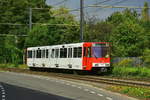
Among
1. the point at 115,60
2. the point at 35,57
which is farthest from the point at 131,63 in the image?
the point at 35,57

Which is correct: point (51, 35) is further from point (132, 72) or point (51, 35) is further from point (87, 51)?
point (132, 72)

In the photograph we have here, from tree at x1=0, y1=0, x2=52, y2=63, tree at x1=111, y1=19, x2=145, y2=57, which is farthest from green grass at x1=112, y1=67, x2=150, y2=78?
tree at x1=0, y1=0, x2=52, y2=63

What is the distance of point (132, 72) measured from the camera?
108ft

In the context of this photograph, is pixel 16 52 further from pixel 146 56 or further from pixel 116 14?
pixel 116 14

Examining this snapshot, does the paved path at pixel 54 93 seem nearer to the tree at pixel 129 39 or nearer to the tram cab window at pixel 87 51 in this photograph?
the tram cab window at pixel 87 51

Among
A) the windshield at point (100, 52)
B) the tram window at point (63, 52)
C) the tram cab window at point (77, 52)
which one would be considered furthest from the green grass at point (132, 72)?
the tram window at point (63, 52)

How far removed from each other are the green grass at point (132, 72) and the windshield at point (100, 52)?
1.61 m

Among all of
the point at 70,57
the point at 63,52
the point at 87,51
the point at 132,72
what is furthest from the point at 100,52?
the point at 63,52

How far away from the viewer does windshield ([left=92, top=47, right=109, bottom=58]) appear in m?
34.2

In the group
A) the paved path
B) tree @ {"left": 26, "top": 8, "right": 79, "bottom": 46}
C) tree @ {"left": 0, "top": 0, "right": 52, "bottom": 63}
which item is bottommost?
the paved path

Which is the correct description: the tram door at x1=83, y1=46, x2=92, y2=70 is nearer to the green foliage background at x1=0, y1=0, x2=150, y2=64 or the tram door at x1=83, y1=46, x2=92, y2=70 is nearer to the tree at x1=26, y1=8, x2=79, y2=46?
the green foliage background at x1=0, y1=0, x2=150, y2=64

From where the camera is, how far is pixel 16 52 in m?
66.2

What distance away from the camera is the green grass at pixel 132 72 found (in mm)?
31500

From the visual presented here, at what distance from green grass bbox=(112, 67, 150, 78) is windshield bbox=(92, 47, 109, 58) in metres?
1.61
